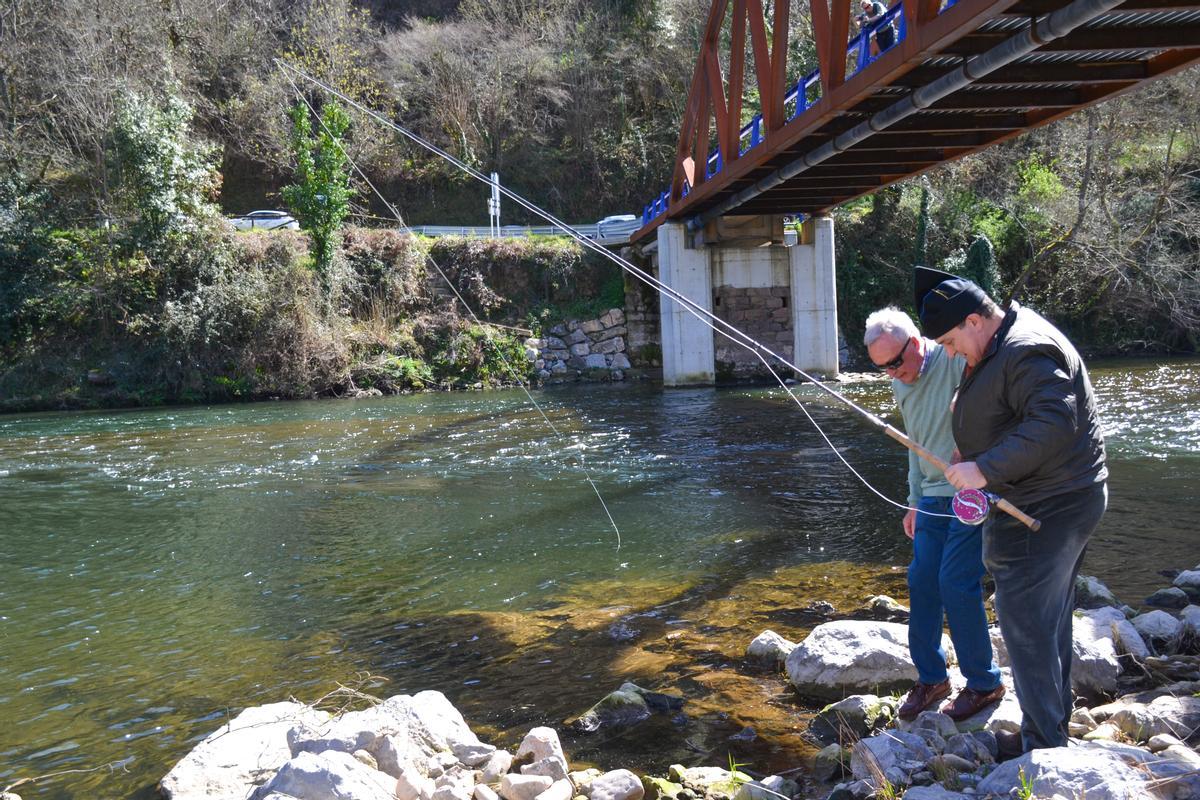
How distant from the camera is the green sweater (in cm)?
435

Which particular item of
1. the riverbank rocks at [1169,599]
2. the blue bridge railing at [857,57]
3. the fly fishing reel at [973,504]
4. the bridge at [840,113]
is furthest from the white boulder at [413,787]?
the blue bridge railing at [857,57]

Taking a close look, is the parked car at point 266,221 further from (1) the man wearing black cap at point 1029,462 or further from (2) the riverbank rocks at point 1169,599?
(1) the man wearing black cap at point 1029,462

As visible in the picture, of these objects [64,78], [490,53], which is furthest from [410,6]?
[64,78]

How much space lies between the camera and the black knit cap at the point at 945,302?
3.49 metres

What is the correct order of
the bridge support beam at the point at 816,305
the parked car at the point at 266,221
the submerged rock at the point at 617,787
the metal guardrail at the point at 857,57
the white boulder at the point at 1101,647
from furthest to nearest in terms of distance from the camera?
the parked car at the point at 266,221, the bridge support beam at the point at 816,305, the metal guardrail at the point at 857,57, the white boulder at the point at 1101,647, the submerged rock at the point at 617,787

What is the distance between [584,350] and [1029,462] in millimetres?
26942

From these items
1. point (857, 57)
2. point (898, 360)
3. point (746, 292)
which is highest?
point (857, 57)

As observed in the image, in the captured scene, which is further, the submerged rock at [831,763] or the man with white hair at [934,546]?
the man with white hair at [934,546]

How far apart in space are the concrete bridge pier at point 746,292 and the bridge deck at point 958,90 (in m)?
4.78

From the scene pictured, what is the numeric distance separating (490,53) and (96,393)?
23222mm

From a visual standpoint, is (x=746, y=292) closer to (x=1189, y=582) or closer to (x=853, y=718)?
(x=1189, y=582)

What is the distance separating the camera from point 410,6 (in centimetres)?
4797

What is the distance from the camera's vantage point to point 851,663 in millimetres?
4953

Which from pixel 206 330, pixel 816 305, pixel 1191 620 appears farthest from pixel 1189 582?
pixel 206 330
